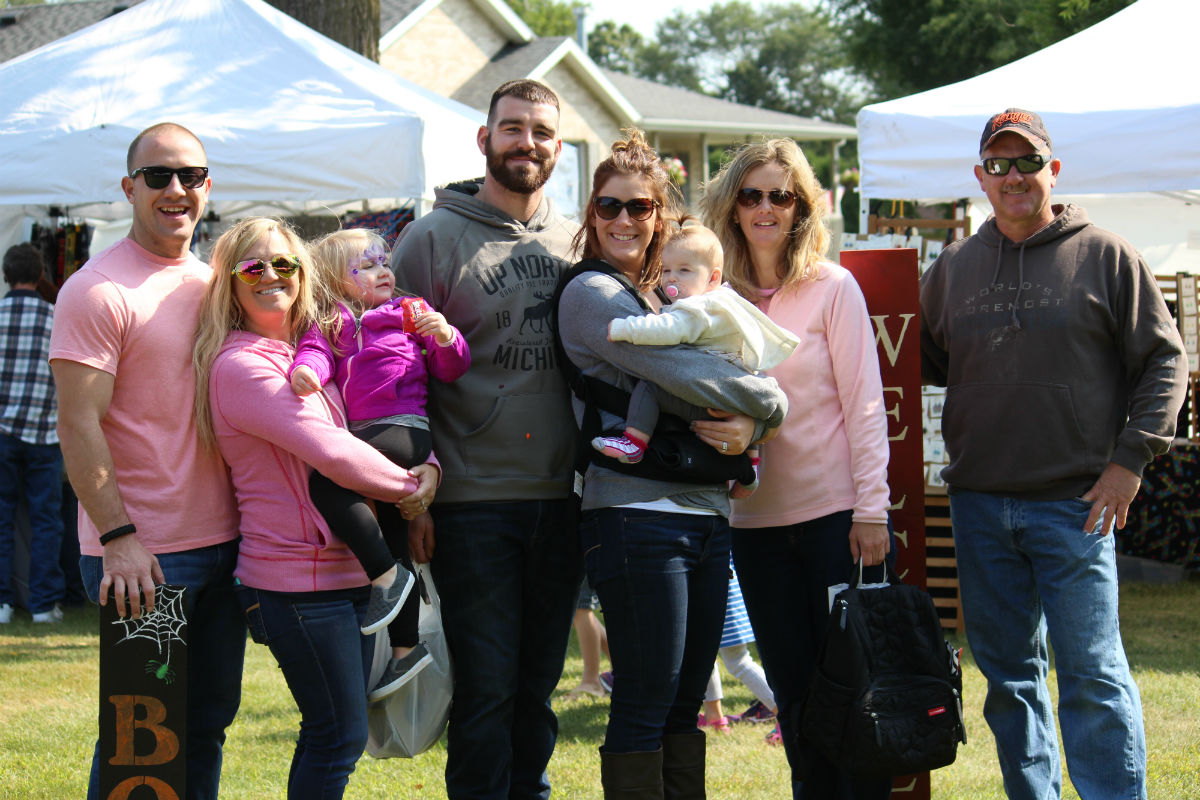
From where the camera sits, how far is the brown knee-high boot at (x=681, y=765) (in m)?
3.04

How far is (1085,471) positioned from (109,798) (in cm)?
274

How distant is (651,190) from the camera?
300 cm

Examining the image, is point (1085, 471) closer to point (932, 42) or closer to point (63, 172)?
point (63, 172)

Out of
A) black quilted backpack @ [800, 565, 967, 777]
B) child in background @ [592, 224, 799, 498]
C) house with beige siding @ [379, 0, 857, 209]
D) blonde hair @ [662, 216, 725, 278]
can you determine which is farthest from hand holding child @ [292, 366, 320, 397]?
house with beige siding @ [379, 0, 857, 209]

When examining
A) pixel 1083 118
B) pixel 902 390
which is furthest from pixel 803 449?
pixel 1083 118

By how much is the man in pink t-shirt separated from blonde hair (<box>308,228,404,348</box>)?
30 centimetres

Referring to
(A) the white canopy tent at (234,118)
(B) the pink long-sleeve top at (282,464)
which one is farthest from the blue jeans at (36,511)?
(B) the pink long-sleeve top at (282,464)

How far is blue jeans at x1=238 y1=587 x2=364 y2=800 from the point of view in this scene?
2.75m

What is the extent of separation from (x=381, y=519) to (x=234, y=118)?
4.12m

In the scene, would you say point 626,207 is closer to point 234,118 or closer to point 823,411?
point 823,411

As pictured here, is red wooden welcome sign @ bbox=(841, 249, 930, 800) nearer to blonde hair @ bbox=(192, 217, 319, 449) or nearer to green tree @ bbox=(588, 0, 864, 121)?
blonde hair @ bbox=(192, 217, 319, 449)

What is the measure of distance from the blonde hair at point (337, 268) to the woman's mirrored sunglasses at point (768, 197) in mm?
1000

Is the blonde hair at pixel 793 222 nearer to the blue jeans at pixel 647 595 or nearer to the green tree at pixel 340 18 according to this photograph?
the blue jeans at pixel 647 595

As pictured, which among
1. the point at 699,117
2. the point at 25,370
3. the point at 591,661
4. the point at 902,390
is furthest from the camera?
the point at 699,117
